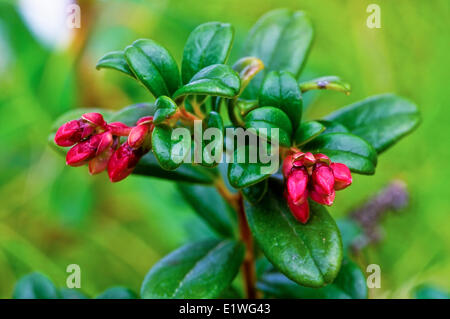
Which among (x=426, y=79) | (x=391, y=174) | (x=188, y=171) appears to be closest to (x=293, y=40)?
(x=188, y=171)

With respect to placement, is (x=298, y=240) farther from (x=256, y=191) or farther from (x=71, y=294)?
(x=71, y=294)

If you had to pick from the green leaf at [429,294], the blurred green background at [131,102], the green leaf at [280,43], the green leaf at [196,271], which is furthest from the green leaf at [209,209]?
the blurred green background at [131,102]

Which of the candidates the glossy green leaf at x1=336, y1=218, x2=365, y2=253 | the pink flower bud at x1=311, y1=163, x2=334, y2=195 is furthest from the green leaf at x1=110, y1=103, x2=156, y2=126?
the glossy green leaf at x1=336, y1=218, x2=365, y2=253

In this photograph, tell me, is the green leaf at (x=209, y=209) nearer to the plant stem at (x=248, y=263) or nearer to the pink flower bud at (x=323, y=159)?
the plant stem at (x=248, y=263)

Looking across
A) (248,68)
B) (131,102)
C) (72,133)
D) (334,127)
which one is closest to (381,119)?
(334,127)

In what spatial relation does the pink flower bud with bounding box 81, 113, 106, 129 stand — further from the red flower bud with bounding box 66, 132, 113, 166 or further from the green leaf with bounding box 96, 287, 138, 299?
the green leaf with bounding box 96, 287, 138, 299
